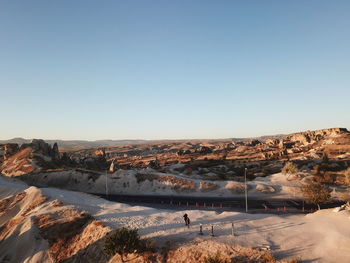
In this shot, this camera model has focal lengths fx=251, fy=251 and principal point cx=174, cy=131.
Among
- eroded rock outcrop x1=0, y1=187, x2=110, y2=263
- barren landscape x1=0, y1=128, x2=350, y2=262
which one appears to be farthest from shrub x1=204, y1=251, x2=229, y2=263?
eroded rock outcrop x1=0, y1=187, x2=110, y2=263

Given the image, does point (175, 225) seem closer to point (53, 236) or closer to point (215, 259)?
point (215, 259)

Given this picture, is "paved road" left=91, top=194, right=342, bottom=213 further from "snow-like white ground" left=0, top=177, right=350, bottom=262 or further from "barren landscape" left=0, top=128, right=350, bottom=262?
"snow-like white ground" left=0, top=177, right=350, bottom=262

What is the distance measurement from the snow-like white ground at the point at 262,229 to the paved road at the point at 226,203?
32.3ft

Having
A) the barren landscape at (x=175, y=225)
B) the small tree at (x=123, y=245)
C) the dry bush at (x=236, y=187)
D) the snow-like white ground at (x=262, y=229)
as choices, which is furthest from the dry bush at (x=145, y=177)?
the small tree at (x=123, y=245)

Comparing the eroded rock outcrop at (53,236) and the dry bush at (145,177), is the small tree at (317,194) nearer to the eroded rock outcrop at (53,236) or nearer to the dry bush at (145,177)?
the eroded rock outcrop at (53,236)

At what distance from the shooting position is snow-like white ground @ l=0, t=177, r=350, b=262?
20953 millimetres

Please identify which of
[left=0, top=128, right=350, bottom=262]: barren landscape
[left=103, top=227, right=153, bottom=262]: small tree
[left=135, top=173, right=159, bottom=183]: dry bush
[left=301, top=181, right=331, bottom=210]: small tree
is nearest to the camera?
[left=0, top=128, right=350, bottom=262]: barren landscape

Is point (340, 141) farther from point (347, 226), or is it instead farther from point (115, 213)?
point (115, 213)

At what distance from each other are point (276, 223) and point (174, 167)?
68789 mm

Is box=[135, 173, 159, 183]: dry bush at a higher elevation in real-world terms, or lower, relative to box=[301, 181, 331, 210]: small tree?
lower

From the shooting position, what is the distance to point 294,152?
115 meters

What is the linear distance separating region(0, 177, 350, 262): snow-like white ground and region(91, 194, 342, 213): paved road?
984 centimetres

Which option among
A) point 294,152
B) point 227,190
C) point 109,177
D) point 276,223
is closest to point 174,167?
point 109,177

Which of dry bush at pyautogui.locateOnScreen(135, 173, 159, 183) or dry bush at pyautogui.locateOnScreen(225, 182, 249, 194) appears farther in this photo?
dry bush at pyautogui.locateOnScreen(135, 173, 159, 183)
